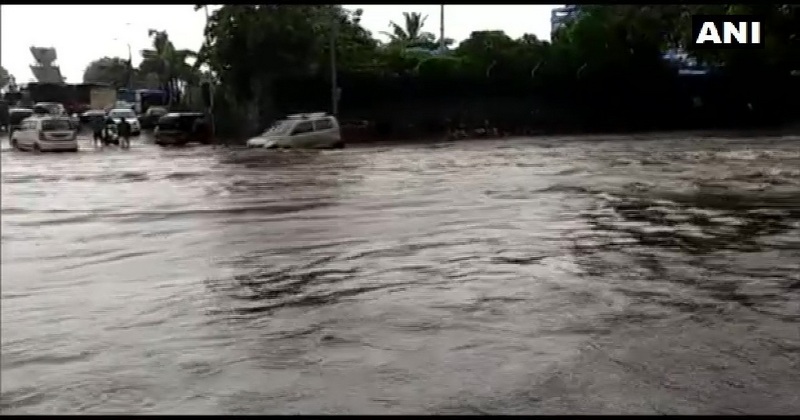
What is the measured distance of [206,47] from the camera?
3481cm

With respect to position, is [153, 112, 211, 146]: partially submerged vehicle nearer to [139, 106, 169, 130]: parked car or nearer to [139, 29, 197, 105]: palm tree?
[139, 29, 197, 105]: palm tree

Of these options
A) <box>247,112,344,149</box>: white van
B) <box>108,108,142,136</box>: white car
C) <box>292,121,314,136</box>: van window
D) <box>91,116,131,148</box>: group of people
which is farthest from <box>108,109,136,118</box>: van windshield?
<box>292,121,314,136</box>: van window

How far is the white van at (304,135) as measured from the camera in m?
28.4

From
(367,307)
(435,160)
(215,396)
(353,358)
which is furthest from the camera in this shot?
(435,160)

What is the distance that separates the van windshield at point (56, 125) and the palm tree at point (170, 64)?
1306 centimetres

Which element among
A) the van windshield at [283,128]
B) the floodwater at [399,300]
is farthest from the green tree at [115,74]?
the floodwater at [399,300]

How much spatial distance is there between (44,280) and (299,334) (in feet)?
8.78

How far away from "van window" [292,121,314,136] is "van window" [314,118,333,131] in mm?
196

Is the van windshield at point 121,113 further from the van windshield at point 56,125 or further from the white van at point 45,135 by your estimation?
the van windshield at point 56,125

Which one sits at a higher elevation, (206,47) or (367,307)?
(206,47)

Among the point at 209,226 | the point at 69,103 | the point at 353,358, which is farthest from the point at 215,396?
the point at 69,103

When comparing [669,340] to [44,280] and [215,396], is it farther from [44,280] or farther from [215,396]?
[44,280]

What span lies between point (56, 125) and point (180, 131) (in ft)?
32.9

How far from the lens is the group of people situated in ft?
89.9
